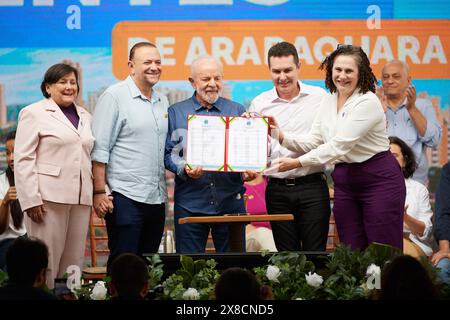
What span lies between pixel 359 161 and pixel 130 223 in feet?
4.53

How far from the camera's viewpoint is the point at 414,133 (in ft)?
22.6

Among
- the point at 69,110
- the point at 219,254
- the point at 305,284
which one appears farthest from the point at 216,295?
the point at 69,110

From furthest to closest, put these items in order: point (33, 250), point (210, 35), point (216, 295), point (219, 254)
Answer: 1. point (210, 35)
2. point (219, 254)
3. point (33, 250)
4. point (216, 295)

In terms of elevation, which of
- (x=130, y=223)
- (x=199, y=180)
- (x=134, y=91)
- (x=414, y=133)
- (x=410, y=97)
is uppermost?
(x=410, y=97)

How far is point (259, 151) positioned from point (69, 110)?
116 centimetres

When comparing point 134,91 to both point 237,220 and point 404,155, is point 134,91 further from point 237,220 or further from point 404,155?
point 404,155

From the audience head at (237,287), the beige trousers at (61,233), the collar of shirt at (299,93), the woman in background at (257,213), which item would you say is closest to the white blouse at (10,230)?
the beige trousers at (61,233)

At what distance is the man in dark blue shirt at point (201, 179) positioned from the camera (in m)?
5.49

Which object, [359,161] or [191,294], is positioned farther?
[359,161]

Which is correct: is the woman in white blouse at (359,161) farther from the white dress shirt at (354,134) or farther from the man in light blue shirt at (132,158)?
the man in light blue shirt at (132,158)

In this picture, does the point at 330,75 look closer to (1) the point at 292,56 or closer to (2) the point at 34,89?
(1) the point at 292,56

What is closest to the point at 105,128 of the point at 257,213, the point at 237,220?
the point at 237,220

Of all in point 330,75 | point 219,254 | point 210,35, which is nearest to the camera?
point 219,254

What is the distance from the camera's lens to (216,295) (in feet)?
11.8
